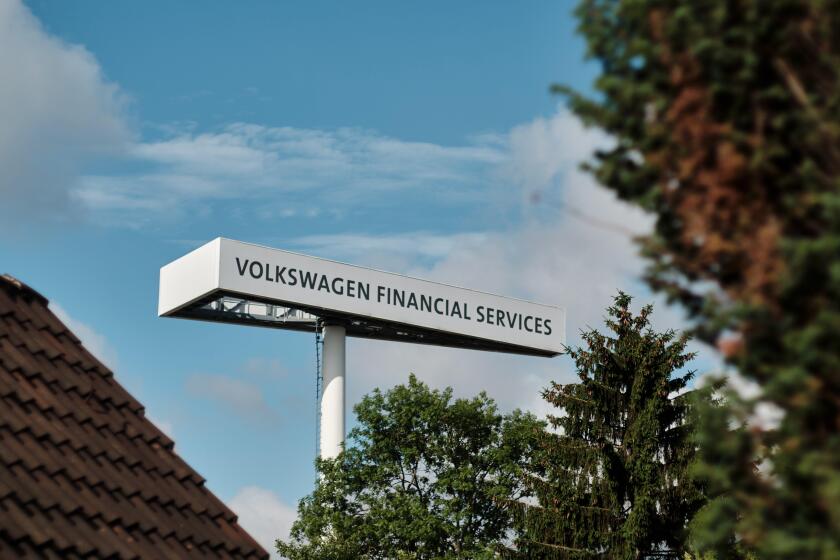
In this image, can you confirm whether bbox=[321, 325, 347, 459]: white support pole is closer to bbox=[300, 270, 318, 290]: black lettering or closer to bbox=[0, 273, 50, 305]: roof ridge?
bbox=[300, 270, 318, 290]: black lettering

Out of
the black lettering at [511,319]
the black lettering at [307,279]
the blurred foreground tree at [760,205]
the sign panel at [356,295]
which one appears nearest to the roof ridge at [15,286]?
the blurred foreground tree at [760,205]

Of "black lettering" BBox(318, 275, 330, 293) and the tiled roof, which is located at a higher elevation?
"black lettering" BBox(318, 275, 330, 293)

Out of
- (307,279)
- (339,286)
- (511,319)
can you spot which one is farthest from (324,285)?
(511,319)

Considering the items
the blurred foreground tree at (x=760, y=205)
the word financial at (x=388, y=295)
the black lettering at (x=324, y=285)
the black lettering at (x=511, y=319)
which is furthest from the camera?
the black lettering at (x=511, y=319)

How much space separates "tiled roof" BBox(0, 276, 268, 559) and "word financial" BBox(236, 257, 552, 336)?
117 ft

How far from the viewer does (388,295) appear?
55.6 m

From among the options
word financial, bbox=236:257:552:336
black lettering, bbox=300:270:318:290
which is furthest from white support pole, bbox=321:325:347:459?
black lettering, bbox=300:270:318:290

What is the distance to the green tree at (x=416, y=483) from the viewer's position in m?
48.9

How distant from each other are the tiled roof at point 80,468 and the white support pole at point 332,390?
38233mm

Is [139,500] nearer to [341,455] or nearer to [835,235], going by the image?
[835,235]

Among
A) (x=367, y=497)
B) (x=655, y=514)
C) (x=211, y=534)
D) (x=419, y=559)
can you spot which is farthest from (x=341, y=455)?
(x=211, y=534)

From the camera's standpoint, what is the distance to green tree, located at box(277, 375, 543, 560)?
48938 mm

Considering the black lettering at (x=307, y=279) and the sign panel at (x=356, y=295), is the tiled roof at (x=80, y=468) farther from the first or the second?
the black lettering at (x=307, y=279)

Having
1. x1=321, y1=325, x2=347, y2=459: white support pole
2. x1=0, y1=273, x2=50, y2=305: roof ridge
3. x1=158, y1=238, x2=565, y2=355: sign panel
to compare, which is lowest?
x1=0, y1=273, x2=50, y2=305: roof ridge
